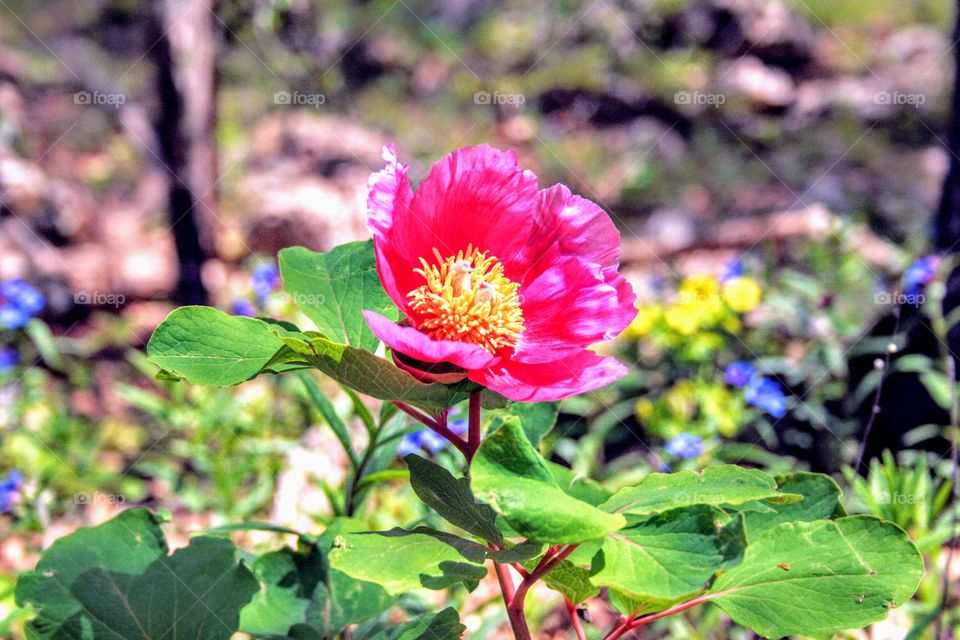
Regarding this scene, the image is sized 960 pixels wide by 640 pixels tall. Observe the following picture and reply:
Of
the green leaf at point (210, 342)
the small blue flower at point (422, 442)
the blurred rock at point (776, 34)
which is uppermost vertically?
the blurred rock at point (776, 34)

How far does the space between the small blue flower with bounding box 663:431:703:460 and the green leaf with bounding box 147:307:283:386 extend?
4.36 feet

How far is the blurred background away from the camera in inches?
84.7

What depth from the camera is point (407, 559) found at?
Result: 704 millimetres

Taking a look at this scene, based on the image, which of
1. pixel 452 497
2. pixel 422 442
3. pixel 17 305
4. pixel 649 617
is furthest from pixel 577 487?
pixel 17 305

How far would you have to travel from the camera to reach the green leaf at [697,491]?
63 centimetres

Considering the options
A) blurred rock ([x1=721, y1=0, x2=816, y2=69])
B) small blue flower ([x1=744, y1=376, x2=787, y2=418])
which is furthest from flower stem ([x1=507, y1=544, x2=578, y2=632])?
blurred rock ([x1=721, y1=0, x2=816, y2=69])

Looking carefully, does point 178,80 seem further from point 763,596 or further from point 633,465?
point 763,596

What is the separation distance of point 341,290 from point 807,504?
1.76 ft

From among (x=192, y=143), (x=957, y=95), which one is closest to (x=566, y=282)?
(x=957, y=95)

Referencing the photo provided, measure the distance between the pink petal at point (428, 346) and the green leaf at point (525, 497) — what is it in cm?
7

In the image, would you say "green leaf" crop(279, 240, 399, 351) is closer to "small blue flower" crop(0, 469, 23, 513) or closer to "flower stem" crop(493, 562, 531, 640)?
"flower stem" crop(493, 562, 531, 640)

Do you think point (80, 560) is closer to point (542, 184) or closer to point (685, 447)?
point (685, 447)

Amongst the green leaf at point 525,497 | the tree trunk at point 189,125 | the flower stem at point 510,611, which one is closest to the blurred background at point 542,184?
the tree trunk at point 189,125

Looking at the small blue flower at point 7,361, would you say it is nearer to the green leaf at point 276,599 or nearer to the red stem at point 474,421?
the green leaf at point 276,599
